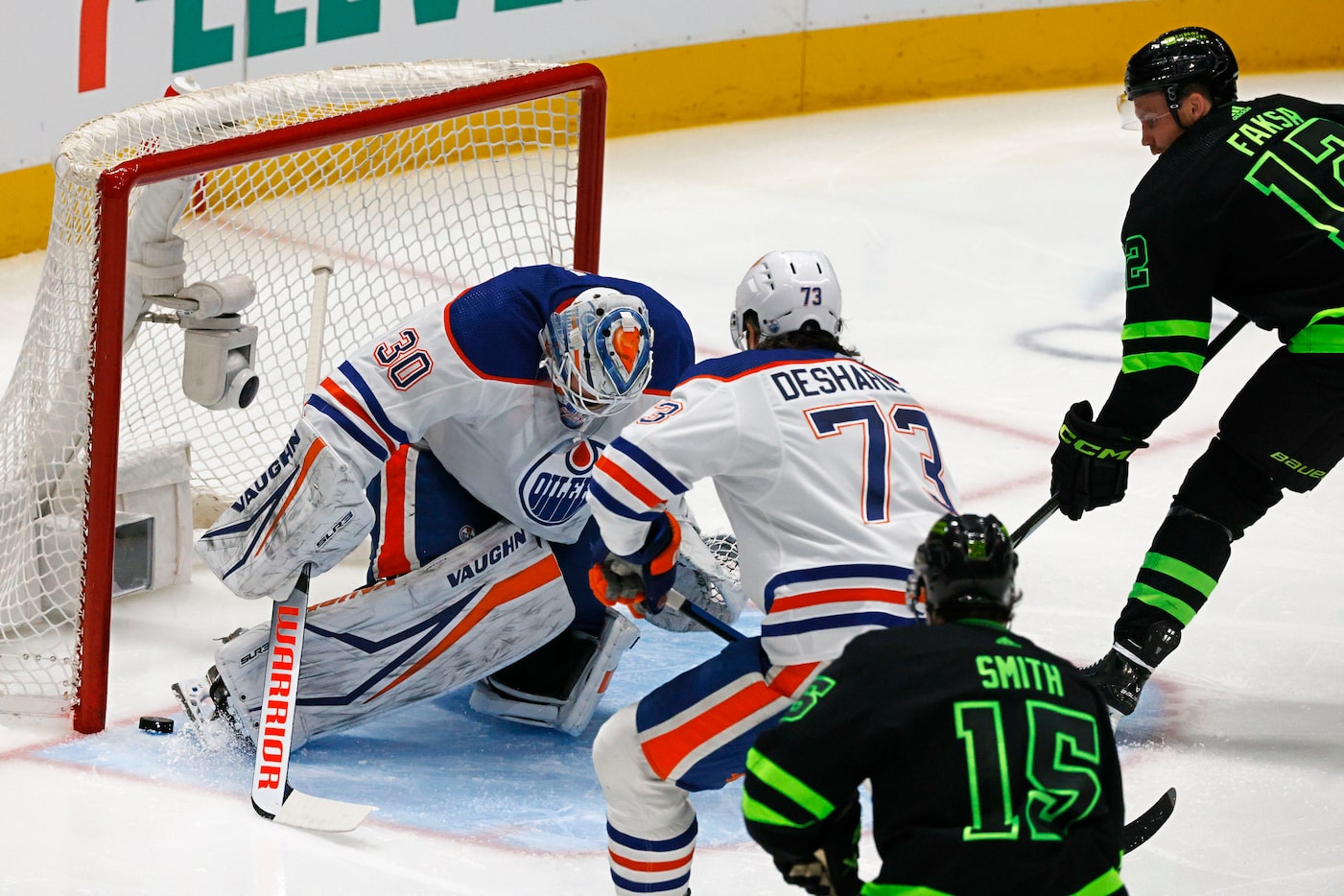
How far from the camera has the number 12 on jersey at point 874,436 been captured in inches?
95.1

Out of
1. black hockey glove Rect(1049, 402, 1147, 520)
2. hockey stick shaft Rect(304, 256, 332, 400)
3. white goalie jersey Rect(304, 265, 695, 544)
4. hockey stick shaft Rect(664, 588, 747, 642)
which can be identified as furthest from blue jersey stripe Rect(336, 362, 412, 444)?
black hockey glove Rect(1049, 402, 1147, 520)

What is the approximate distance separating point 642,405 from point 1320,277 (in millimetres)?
1137

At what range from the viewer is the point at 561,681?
11.0ft

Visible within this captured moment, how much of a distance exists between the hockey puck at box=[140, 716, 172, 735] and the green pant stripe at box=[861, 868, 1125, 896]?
165 centimetres

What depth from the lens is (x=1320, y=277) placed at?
3.22 m

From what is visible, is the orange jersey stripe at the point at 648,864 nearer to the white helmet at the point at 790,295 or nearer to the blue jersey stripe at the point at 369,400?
the white helmet at the point at 790,295

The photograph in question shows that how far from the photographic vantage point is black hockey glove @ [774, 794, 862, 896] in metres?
1.97

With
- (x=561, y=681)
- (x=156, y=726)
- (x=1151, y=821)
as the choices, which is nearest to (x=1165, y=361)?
(x=1151, y=821)

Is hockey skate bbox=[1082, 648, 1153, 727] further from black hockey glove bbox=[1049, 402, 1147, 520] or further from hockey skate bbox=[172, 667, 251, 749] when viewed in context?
hockey skate bbox=[172, 667, 251, 749]

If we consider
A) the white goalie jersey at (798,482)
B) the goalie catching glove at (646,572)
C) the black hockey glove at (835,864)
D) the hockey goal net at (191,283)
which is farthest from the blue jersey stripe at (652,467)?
the hockey goal net at (191,283)

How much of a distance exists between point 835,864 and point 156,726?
156 centimetres

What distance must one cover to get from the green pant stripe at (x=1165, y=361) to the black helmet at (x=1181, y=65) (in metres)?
0.43

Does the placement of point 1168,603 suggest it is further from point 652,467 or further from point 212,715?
point 212,715

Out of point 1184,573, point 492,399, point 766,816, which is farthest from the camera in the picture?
point 1184,573
